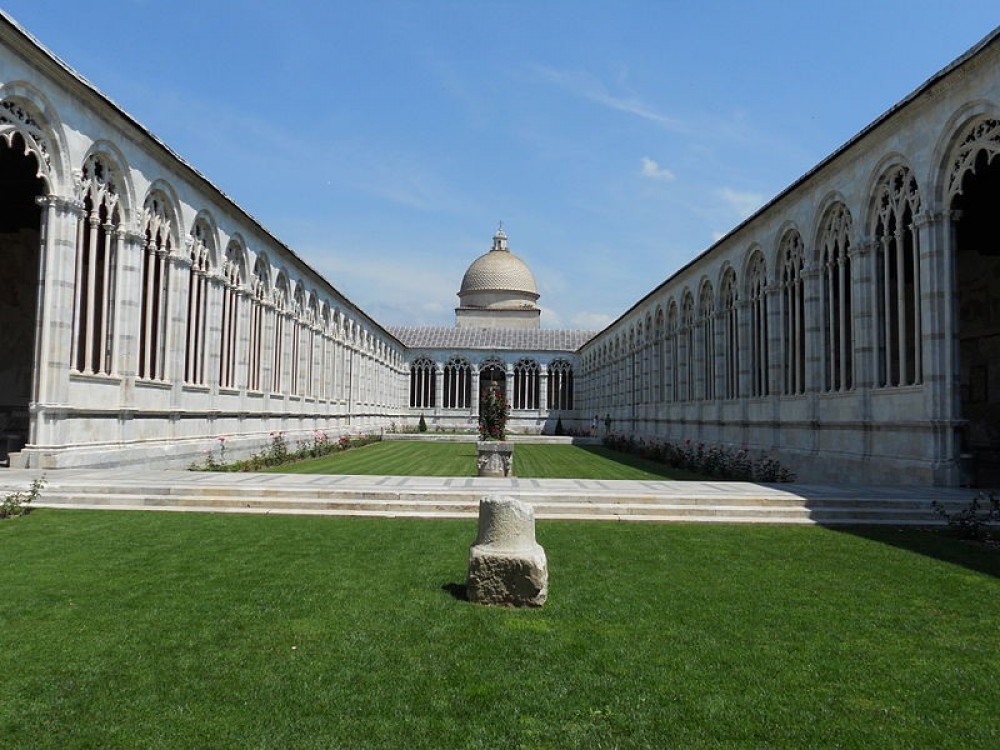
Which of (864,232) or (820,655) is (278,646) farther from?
(864,232)

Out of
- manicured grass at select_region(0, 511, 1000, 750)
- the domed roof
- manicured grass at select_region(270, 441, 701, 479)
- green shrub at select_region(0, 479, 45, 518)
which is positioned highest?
the domed roof

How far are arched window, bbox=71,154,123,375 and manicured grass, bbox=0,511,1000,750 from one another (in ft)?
29.9

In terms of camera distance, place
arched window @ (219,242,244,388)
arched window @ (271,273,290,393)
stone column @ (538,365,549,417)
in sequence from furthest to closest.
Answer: stone column @ (538,365,549,417) → arched window @ (271,273,290,393) → arched window @ (219,242,244,388)

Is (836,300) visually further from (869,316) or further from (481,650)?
(481,650)

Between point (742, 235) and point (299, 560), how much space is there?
73.0 feet

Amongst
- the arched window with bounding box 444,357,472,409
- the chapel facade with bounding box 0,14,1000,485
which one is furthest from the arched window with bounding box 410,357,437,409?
the chapel facade with bounding box 0,14,1000,485

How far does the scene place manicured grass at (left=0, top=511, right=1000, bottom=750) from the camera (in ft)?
14.4

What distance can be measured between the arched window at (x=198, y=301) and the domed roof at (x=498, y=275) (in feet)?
170

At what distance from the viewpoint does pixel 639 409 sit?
4309 cm

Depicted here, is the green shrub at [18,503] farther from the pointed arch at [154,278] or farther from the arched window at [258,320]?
the arched window at [258,320]

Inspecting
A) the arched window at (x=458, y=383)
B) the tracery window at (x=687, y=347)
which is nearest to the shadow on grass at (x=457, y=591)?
the tracery window at (x=687, y=347)

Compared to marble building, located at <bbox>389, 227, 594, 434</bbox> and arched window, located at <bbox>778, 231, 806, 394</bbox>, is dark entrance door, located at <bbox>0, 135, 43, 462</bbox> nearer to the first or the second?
arched window, located at <bbox>778, 231, 806, 394</bbox>

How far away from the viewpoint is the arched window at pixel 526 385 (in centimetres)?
6538

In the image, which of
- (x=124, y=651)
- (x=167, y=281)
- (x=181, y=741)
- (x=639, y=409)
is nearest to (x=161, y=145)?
(x=167, y=281)
